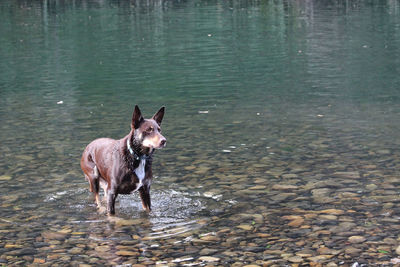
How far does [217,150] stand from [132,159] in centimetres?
437

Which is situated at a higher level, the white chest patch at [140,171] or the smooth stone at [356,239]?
the white chest patch at [140,171]

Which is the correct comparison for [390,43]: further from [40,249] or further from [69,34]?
[40,249]

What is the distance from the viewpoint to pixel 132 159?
29.5ft

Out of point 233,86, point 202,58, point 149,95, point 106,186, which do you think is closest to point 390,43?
point 202,58

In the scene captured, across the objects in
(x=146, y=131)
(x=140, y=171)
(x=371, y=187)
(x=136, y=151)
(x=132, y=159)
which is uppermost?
(x=146, y=131)

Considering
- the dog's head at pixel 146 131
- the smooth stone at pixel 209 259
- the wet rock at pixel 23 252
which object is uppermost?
the dog's head at pixel 146 131

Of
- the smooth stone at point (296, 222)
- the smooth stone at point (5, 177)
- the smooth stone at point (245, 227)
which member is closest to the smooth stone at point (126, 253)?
the smooth stone at point (245, 227)

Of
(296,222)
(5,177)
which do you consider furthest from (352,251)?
(5,177)

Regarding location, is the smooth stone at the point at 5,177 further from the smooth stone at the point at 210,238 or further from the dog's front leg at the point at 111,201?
the smooth stone at the point at 210,238

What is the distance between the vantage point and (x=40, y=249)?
8.38 metres

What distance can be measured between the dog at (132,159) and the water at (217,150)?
51cm

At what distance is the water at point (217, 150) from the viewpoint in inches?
330

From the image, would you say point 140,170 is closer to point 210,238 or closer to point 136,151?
point 136,151

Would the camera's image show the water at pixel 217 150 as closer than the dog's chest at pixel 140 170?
Yes
